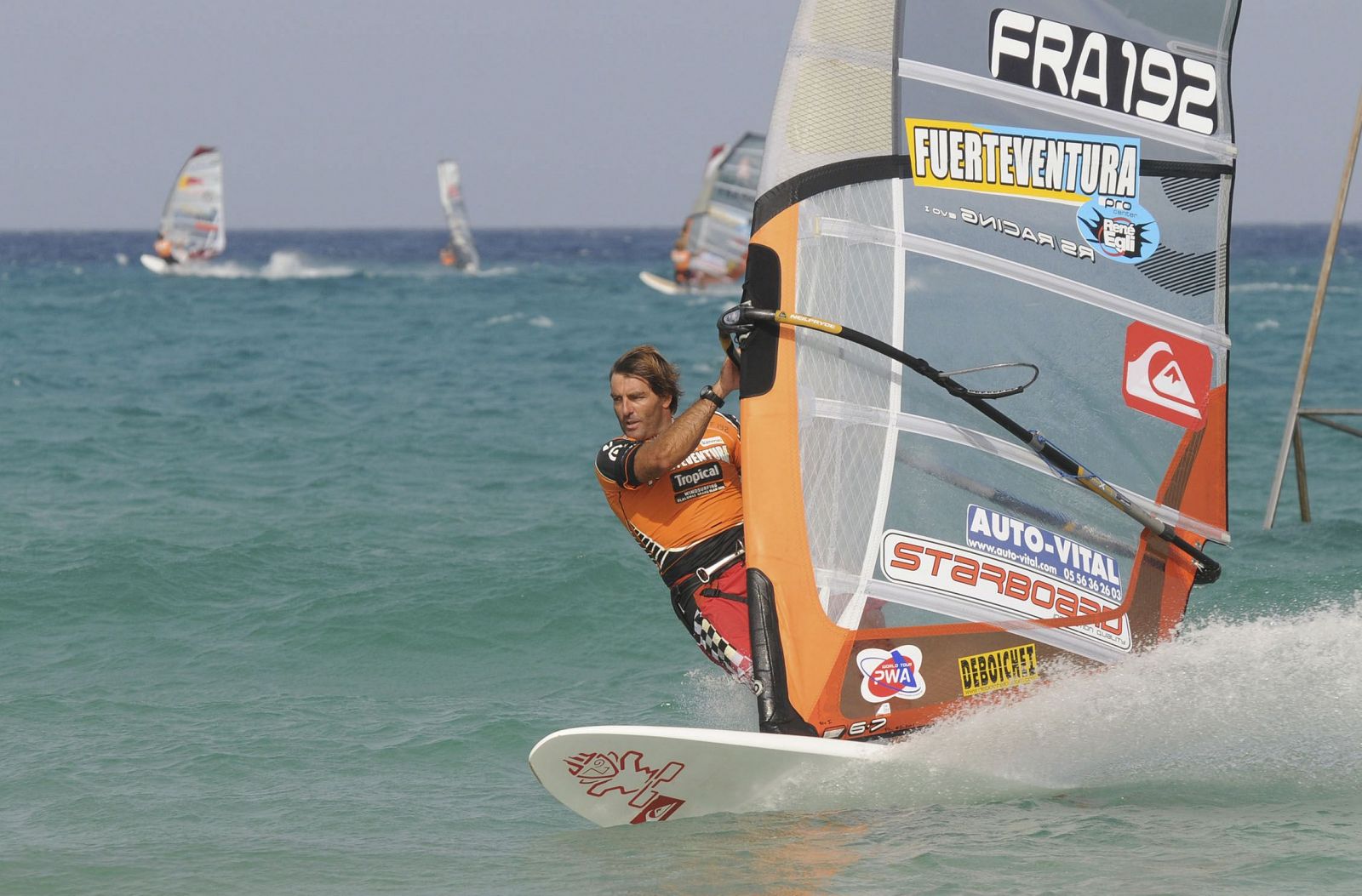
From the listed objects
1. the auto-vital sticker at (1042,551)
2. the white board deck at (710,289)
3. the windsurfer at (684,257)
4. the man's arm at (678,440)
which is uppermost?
the man's arm at (678,440)

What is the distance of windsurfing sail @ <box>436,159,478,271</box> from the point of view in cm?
5159

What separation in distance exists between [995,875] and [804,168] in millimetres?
2046

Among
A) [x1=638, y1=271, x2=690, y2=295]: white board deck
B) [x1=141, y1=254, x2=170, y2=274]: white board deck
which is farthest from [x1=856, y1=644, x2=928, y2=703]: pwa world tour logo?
[x1=141, y1=254, x2=170, y2=274]: white board deck

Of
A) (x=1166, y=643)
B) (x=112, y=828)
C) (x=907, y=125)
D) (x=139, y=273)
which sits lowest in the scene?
(x=139, y=273)

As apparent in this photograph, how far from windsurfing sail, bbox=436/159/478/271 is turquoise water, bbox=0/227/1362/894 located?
115 feet

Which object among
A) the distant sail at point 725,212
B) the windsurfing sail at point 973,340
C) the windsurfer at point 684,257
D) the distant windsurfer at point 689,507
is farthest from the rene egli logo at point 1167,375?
the windsurfer at point 684,257

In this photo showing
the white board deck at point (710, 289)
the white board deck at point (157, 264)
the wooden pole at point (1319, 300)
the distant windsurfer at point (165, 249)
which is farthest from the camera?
the white board deck at point (157, 264)

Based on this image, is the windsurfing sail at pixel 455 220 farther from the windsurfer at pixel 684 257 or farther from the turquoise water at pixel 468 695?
the turquoise water at pixel 468 695

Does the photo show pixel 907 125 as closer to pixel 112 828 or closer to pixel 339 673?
pixel 112 828

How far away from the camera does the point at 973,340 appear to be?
4684 mm

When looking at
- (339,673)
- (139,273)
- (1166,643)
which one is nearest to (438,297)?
(139,273)

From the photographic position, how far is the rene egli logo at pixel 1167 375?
4.84m

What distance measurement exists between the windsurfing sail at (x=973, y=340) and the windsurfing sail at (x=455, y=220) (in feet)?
157

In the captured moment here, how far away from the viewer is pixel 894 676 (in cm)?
463
